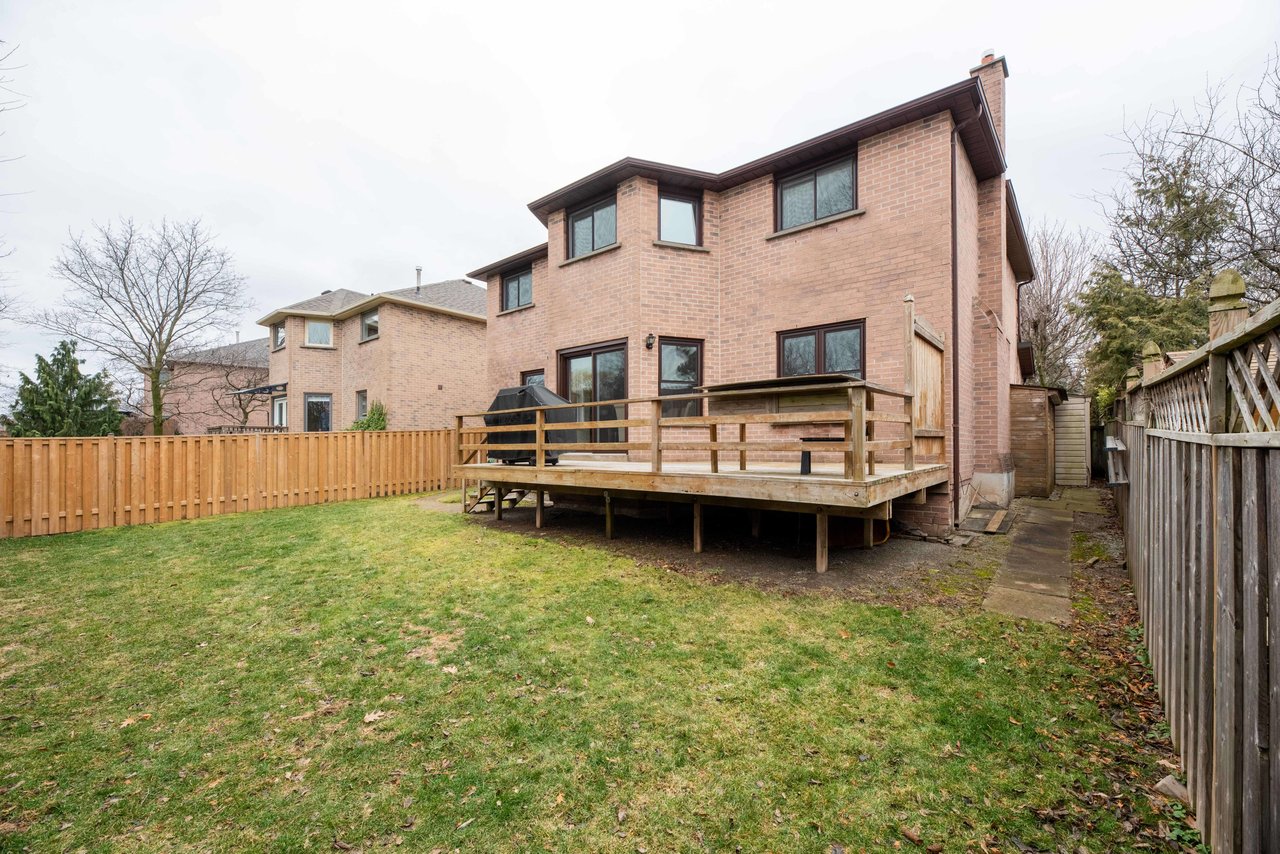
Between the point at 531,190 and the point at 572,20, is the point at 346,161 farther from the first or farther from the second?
the point at 531,190

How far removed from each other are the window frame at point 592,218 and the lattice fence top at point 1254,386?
8.91 m

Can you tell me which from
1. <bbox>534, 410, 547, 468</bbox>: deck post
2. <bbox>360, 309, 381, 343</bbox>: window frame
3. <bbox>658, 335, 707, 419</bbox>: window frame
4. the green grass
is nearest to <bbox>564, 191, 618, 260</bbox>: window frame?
<bbox>658, 335, 707, 419</bbox>: window frame

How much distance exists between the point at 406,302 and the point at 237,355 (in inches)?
745

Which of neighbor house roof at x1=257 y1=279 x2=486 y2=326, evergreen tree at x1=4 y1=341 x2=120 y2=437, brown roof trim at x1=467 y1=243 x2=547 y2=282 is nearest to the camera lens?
brown roof trim at x1=467 y1=243 x2=547 y2=282

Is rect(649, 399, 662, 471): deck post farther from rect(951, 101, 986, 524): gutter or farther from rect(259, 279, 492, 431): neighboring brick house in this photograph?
rect(259, 279, 492, 431): neighboring brick house

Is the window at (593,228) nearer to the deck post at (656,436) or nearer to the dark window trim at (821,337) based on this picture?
the dark window trim at (821,337)

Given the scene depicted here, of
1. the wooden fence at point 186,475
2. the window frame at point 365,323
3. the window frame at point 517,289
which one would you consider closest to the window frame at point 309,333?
the window frame at point 365,323

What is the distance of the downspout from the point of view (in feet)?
23.5

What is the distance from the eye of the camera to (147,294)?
2089cm

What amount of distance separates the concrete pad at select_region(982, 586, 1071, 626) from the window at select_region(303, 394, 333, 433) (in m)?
22.7

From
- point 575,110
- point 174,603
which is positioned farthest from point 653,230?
point 575,110

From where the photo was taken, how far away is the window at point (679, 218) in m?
9.63

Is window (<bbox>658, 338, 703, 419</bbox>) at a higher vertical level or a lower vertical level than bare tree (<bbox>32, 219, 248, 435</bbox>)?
lower

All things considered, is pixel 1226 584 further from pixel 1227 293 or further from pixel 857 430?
pixel 857 430
